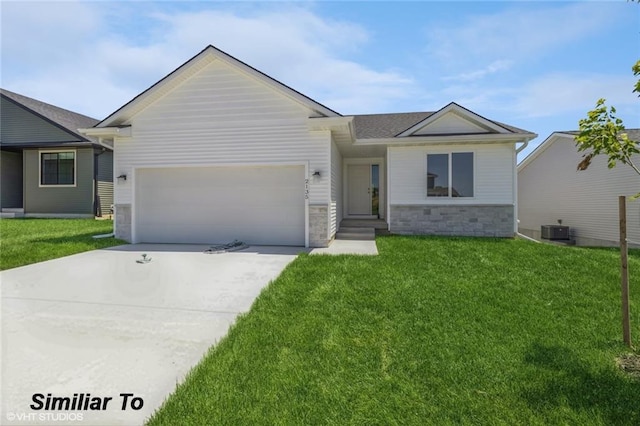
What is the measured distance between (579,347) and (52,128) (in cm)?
2210

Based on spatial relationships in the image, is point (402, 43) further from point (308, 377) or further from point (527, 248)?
point (308, 377)

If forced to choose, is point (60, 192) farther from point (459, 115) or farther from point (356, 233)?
point (459, 115)

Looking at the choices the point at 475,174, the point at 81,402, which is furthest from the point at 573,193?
the point at 81,402

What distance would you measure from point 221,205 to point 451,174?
7.31 meters

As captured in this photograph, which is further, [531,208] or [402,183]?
[531,208]

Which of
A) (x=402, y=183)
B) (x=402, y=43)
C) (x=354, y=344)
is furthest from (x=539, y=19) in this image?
(x=354, y=344)

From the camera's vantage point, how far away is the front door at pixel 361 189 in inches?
538

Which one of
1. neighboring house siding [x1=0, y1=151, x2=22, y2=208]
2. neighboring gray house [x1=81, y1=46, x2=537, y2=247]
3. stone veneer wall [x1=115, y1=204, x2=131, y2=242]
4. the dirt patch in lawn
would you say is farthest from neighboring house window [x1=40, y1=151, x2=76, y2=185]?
the dirt patch in lawn

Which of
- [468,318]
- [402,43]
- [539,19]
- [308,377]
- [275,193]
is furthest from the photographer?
[275,193]

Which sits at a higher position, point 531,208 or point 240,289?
point 531,208

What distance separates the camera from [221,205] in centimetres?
945

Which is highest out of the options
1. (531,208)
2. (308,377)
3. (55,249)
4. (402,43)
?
(402,43)

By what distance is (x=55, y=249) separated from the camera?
7812 mm

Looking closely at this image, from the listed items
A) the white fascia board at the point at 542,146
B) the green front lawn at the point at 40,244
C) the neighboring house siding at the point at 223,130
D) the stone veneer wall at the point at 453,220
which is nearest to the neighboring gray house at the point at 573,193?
the white fascia board at the point at 542,146
